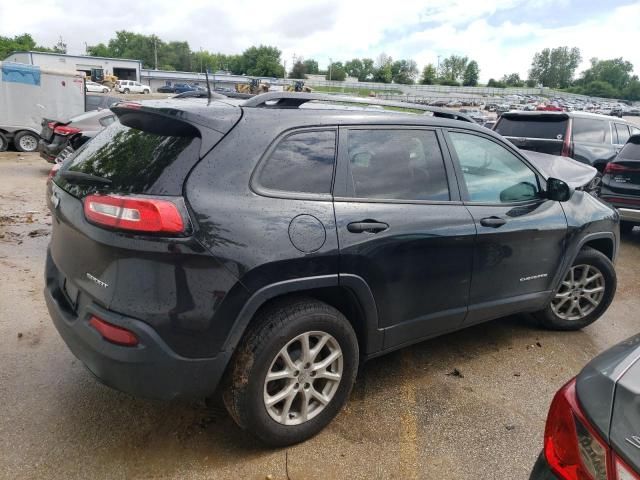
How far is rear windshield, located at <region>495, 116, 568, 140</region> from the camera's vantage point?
29.0ft

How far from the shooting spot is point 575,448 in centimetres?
148

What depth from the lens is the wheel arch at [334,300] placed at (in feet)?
7.70

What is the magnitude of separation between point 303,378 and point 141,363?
834 millimetres

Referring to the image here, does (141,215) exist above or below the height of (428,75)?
below

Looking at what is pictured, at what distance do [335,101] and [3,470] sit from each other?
2642mm

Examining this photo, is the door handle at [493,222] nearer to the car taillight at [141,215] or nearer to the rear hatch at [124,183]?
the rear hatch at [124,183]

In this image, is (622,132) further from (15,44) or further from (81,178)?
(15,44)

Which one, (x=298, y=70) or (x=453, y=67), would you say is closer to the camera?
(x=298, y=70)

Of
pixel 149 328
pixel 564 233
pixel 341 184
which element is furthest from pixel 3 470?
pixel 564 233

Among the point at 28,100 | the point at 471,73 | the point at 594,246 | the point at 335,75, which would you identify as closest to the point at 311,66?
the point at 335,75

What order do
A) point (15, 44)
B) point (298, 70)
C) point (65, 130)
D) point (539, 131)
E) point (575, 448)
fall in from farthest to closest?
point (298, 70) → point (15, 44) → point (65, 130) → point (539, 131) → point (575, 448)

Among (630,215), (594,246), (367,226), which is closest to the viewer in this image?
(367,226)

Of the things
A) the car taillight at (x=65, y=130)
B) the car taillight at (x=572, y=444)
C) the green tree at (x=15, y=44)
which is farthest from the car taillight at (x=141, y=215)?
the green tree at (x=15, y=44)

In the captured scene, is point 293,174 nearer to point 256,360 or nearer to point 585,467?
point 256,360
